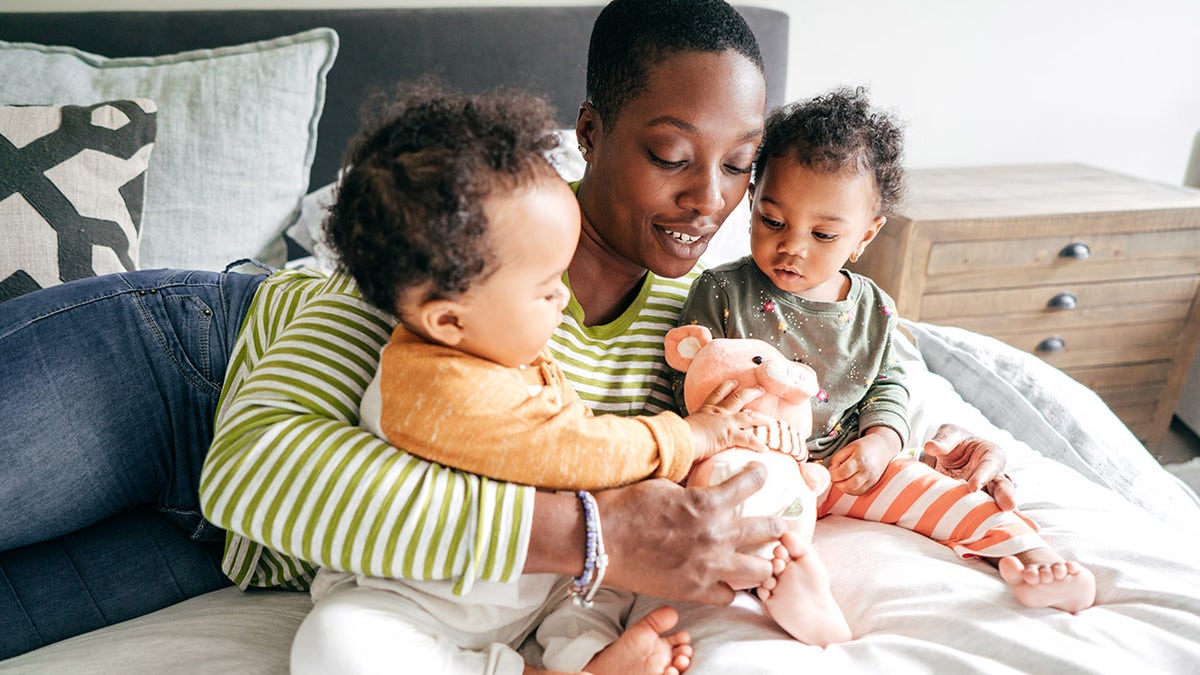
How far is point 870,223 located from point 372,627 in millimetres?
809

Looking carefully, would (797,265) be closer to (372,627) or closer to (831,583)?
(831,583)

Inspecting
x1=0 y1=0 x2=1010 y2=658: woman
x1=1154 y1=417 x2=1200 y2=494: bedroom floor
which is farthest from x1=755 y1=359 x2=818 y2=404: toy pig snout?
x1=1154 y1=417 x2=1200 y2=494: bedroom floor

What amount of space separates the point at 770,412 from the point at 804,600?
209mm

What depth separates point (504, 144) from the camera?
0.79 m

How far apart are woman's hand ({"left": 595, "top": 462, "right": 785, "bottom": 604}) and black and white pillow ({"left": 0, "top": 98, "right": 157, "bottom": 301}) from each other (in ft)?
3.32

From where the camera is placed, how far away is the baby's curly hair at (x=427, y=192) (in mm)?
752

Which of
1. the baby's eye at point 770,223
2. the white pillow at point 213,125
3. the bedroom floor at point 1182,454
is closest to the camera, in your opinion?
the baby's eye at point 770,223

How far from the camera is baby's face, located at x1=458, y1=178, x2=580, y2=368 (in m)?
0.79

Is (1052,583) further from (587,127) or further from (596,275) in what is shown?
(587,127)

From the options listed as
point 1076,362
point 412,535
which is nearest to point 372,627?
point 412,535

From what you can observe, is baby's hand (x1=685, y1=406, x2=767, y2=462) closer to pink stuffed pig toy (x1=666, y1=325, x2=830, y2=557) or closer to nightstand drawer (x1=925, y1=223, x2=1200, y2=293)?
pink stuffed pig toy (x1=666, y1=325, x2=830, y2=557)

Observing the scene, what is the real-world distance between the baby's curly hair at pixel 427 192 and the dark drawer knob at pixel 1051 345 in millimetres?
1903

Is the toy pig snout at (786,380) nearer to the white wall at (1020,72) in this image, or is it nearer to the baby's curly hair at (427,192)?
the baby's curly hair at (427,192)

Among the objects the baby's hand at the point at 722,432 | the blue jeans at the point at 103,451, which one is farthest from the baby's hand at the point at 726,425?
the blue jeans at the point at 103,451
